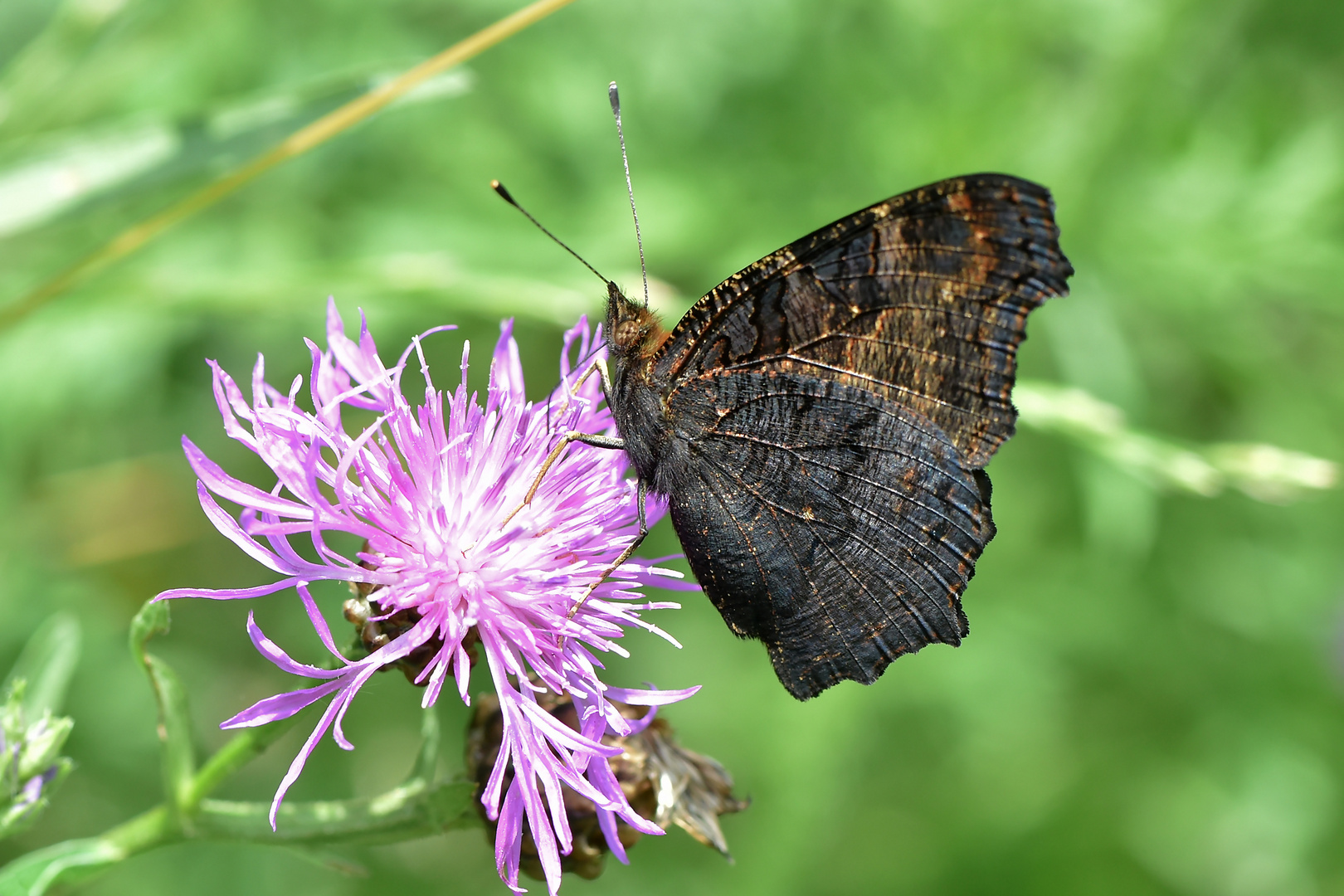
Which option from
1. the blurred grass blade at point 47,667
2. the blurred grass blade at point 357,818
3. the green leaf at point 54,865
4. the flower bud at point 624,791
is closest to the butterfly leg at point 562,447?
the flower bud at point 624,791

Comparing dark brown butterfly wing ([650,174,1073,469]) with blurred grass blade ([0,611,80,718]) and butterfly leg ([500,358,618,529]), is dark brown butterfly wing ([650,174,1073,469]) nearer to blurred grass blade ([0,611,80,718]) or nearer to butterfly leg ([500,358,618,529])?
butterfly leg ([500,358,618,529])

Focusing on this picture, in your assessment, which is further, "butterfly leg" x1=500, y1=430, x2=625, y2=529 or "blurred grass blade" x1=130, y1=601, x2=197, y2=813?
"butterfly leg" x1=500, y1=430, x2=625, y2=529

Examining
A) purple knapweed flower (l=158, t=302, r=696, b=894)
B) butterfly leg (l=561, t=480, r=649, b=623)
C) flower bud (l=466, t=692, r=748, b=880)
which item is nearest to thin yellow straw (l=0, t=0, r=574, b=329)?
purple knapweed flower (l=158, t=302, r=696, b=894)

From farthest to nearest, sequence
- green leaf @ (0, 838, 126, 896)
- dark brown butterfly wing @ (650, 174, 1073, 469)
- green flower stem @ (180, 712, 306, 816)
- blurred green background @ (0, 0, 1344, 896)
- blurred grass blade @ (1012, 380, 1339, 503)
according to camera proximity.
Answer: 1. blurred green background @ (0, 0, 1344, 896)
2. blurred grass blade @ (1012, 380, 1339, 503)
3. dark brown butterfly wing @ (650, 174, 1073, 469)
4. green flower stem @ (180, 712, 306, 816)
5. green leaf @ (0, 838, 126, 896)

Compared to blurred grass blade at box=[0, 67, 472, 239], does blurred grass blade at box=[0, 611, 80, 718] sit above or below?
below

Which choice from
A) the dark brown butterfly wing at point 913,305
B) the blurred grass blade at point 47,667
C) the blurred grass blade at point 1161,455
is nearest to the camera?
the dark brown butterfly wing at point 913,305

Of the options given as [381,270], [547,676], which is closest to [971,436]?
[547,676]

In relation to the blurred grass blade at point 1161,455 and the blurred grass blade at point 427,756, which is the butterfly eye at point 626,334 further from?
the blurred grass blade at point 1161,455
